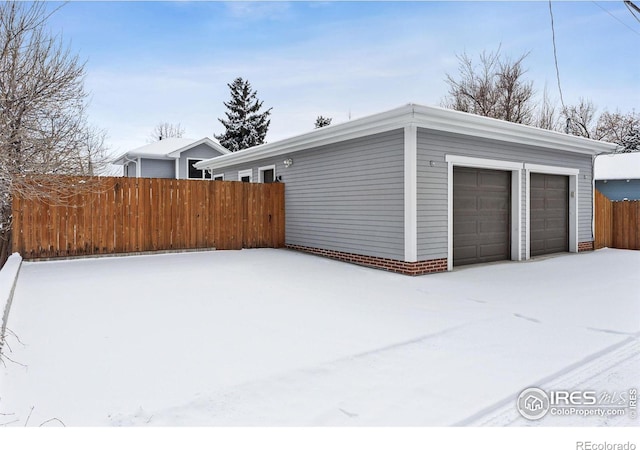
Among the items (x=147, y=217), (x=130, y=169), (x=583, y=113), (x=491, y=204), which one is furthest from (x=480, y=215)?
(x=583, y=113)

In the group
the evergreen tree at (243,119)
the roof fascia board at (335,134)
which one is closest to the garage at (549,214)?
the roof fascia board at (335,134)

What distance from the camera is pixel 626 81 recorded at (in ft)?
30.9

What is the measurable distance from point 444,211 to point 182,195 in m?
5.77

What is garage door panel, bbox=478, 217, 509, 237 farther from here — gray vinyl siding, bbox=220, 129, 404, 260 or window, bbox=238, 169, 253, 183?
window, bbox=238, 169, 253, 183

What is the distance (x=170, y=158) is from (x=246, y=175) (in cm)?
853

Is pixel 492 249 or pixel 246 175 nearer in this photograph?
pixel 492 249

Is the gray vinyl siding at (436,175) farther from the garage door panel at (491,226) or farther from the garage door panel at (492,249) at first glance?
the garage door panel at (492,249)

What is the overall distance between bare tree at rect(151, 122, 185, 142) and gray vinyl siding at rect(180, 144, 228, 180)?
1747cm

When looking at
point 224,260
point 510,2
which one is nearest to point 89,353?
point 224,260

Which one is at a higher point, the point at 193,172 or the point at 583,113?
the point at 583,113

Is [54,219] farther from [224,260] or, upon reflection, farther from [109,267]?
[224,260]

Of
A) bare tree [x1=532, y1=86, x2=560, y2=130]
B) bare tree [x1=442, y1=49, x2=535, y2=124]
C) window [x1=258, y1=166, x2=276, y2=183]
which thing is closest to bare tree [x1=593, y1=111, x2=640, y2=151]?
bare tree [x1=532, y1=86, x2=560, y2=130]

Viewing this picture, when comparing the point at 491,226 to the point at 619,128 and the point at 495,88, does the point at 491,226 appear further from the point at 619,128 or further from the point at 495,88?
the point at 619,128

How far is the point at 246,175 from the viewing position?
12820 millimetres
